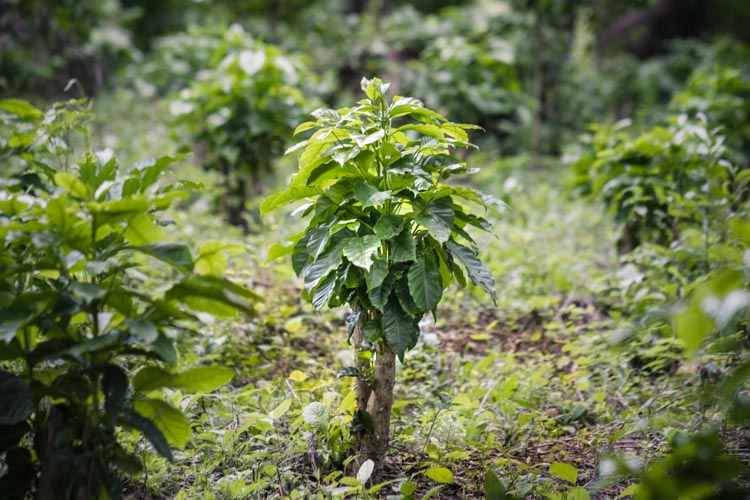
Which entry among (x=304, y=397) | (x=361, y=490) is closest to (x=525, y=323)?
(x=304, y=397)

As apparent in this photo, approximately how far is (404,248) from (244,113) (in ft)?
11.3

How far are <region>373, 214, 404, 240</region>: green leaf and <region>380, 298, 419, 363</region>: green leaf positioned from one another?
249mm

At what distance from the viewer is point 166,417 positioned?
1.63 metres

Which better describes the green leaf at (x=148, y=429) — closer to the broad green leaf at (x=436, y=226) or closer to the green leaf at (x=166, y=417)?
the green leaf at (x=166, y=417)

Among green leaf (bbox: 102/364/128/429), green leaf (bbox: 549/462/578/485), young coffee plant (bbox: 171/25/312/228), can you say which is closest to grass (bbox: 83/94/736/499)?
green leaf (bbox: 549/462/578/485)

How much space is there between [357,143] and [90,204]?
2.66ft

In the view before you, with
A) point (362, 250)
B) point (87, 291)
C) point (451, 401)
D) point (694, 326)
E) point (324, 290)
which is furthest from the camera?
point (451, 401)

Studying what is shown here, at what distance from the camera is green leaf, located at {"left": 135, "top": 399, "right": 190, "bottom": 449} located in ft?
5.30

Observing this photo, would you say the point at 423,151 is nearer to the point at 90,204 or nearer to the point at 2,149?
the point at 90,204

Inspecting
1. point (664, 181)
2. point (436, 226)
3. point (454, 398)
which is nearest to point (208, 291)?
point (436, 226)

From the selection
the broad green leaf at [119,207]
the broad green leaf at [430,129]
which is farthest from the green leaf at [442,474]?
the broad green leaf at [119,207]

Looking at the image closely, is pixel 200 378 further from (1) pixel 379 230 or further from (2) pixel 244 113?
(2) pixel 244 113

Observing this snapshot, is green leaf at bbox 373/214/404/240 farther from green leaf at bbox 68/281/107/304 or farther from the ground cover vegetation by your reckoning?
green leaf at bbox 68/281/107/304

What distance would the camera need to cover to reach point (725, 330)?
6.81ft
